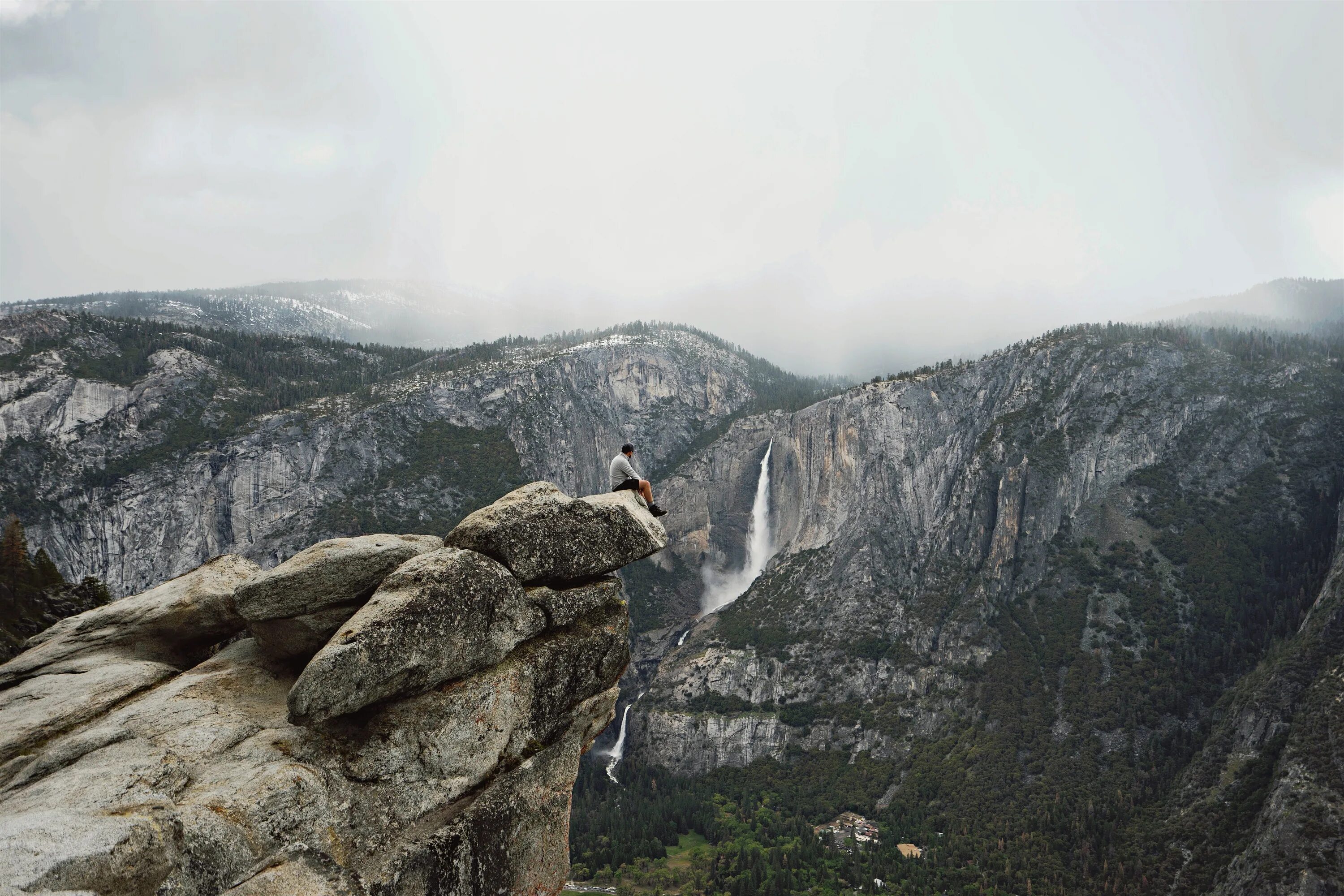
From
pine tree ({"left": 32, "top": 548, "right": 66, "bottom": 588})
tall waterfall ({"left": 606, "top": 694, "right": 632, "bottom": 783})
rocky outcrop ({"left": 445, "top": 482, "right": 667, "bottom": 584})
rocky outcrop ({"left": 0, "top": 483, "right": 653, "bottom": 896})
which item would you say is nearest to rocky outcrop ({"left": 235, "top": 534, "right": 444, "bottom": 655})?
rocky outcrop ({"left": 0, "top": 483, "right": 653, "bottom": 896})

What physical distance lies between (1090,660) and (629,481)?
164403 mm

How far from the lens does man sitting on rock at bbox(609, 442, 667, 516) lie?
26.9 metres

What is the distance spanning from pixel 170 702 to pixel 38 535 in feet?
666

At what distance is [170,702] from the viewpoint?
1833cm

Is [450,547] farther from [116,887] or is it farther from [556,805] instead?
[116,887]

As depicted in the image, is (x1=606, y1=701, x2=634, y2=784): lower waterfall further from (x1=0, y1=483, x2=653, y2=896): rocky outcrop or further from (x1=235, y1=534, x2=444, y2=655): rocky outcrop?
(x1=235, y1=534, x2=444, y2=655): rocky outcrop

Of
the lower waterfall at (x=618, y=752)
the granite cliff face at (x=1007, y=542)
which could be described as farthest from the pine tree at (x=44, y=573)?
the granite cliff face at (x=1007, y=542)

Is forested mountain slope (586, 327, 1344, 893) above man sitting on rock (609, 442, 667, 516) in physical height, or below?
below

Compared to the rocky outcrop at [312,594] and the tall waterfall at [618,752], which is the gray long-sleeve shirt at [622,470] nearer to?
the rocky outcrop at [312,594]

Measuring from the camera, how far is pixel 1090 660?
15800 cm

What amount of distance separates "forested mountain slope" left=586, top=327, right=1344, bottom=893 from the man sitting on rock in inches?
4622

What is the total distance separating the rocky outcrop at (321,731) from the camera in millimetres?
14531

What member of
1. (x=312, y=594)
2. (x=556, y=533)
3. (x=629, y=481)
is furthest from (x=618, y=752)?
(x=312, y=594)

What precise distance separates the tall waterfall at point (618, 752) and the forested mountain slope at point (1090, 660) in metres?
5.25
